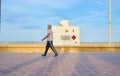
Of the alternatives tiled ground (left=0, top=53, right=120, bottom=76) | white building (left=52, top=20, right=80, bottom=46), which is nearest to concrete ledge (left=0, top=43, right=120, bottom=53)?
white building (left=52, top=20, right=80, bottom=46)

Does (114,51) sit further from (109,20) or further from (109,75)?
(109,75)

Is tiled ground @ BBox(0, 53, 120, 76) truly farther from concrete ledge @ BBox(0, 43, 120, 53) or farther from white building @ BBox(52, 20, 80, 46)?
white building @ BBox(52, 20, 80, 46)

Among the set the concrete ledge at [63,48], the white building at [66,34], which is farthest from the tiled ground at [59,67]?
the white building at [66,34]

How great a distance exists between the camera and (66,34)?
93.7ft

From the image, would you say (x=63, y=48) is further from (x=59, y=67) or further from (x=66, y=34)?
(x=59, y=67)

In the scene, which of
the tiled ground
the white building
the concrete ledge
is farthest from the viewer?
the white building

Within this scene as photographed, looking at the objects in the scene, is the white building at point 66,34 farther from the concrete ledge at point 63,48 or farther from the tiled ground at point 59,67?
the tiled ground at point 59,67

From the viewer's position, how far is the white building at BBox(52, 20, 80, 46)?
93.3 feet

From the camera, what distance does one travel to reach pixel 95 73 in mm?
11070

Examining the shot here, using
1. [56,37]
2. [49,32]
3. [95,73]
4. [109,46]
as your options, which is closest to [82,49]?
[109,46]

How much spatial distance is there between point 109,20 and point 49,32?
31.7 feet

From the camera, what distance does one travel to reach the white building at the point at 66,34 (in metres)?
28.4

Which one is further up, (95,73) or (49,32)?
(49,32)

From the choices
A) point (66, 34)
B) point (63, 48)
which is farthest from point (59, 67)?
point (66, 34)
